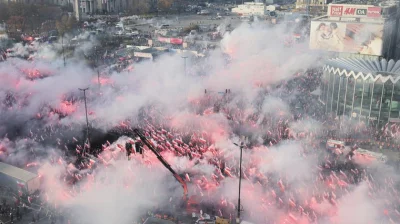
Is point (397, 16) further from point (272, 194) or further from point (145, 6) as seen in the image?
point (145, 6)

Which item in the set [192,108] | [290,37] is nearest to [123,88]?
[192,108]

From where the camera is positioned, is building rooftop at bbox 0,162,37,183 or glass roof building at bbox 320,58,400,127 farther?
glass roof building at bbox 320,58,400,127

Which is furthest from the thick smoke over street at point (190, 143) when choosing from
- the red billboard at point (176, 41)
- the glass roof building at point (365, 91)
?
the red billboard at point (176, 41)

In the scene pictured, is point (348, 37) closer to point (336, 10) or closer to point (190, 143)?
point (336, 10)

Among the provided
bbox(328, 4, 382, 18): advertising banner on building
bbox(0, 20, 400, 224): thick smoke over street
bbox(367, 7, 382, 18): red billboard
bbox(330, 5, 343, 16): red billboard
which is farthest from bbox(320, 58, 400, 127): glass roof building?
bbox(330, 5, 343, 16): red billboard

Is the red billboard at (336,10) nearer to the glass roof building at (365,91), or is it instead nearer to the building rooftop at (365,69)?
the building rooftop at (365,69)

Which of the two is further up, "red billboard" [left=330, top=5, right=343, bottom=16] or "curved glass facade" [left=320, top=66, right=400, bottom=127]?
"red billboard" [left=330, top=5, right=343, bottom=16]

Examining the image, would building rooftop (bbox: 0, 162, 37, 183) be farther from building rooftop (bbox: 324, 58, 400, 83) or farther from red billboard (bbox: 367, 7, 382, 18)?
red billboard (bbox: 367, 7, 382, 18)
